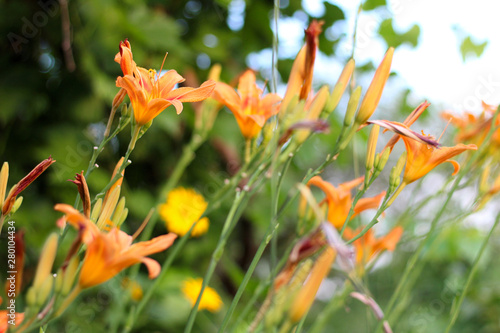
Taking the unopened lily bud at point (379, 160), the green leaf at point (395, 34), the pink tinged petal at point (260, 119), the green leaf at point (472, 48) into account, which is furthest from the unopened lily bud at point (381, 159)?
the green leaf at point (395, 34)

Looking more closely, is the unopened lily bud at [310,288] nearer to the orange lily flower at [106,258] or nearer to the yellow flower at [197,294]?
the orange lily flower at [106,258]

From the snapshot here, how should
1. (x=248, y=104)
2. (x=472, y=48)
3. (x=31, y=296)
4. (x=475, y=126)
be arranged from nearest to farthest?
(x=31, y=296)
(x=248, y=104)
(x=475, y=126)
(x=472, y=48)

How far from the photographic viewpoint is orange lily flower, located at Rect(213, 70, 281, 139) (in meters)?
0.42

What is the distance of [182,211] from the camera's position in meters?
0.89

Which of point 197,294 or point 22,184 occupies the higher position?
point 22,184

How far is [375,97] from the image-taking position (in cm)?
36

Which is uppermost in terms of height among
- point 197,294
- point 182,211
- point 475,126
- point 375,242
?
point 475,126

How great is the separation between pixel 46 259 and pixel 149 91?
0.17 m

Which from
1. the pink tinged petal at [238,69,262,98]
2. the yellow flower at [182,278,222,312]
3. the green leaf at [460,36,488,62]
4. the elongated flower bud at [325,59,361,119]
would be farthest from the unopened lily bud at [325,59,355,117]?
the yellow flower at [182,278,222,312]

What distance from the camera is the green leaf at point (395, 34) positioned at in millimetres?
831

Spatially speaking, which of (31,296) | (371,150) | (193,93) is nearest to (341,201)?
(371,150)

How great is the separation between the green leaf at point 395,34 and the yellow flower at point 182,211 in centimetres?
45

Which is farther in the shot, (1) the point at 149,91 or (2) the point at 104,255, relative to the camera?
(1) the point at 149,91

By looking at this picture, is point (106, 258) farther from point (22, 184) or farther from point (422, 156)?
point (422, 156)
